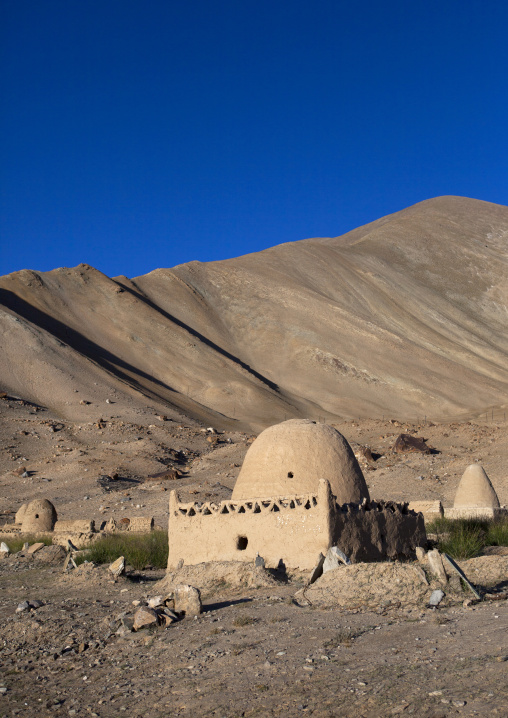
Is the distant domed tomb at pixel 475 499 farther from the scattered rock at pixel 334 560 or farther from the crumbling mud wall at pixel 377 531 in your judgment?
the scattered rock at pixel 334 560

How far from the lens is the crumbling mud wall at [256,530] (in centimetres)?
879

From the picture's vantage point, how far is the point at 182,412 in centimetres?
3584

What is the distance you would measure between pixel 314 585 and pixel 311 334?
44.4 m

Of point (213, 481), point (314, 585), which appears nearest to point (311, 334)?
point (213, 481)

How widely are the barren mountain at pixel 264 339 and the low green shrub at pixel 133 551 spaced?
18.8 m

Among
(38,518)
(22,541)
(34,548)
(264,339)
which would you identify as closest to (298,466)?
(34,548)

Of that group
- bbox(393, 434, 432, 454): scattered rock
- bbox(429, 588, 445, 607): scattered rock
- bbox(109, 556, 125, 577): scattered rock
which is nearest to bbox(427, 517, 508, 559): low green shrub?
bbox(429, 588, 445, 607): scattered rock

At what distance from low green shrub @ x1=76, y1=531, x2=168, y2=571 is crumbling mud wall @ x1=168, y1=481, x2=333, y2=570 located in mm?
1843

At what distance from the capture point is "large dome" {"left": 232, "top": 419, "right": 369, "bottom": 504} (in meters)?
10.1

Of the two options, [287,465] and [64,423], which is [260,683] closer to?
[287,465]

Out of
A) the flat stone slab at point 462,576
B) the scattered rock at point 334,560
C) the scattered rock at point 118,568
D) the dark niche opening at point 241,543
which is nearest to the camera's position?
the flat stone slab at point 462,576

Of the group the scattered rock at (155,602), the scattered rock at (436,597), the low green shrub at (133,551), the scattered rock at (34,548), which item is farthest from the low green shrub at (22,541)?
the scattered rock at (436,597)

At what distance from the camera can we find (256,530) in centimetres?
934

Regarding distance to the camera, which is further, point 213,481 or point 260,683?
point 213,481
